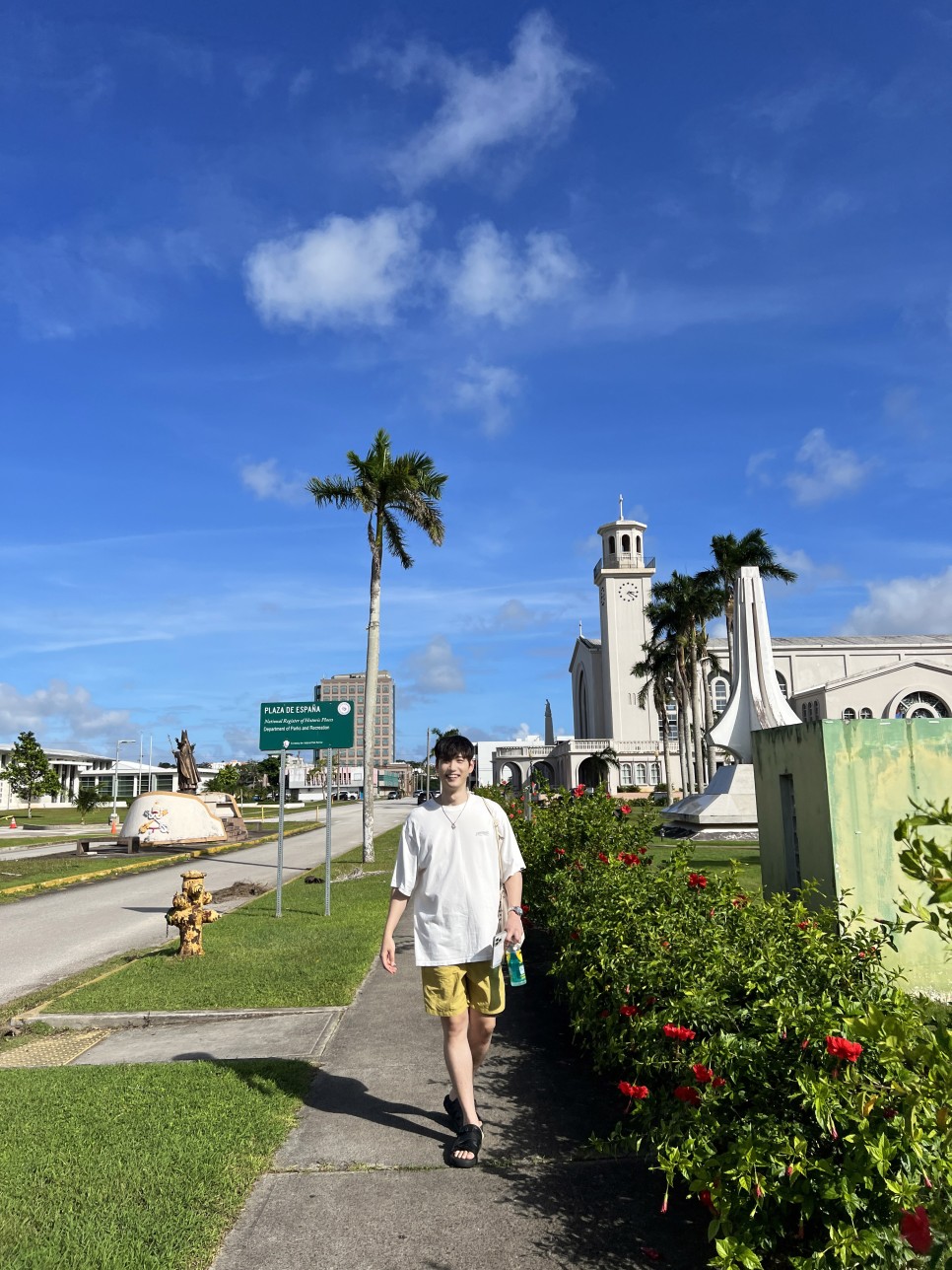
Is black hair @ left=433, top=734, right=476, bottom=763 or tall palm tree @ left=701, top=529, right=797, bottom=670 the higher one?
tall palm tree @ left=701, top=529, right=797, bottom=670

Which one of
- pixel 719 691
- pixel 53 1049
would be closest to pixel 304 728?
pixel 53 1049

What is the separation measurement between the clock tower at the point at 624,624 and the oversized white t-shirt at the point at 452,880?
72.5m

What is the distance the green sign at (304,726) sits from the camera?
1301 cm

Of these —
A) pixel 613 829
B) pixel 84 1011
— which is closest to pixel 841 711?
pixel 613 829

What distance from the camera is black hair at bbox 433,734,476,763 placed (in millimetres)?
4277

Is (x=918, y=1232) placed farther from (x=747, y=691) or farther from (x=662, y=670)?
(x=662, y=670)

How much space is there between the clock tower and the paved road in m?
55.3

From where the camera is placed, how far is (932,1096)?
7.55ft

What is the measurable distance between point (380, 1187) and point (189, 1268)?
2.85 ft

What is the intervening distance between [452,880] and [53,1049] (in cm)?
388

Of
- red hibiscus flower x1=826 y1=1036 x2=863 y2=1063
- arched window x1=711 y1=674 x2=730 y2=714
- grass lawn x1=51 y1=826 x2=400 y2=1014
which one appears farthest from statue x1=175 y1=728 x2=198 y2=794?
arched window x1=711 y1=674 x2=730 y2=714

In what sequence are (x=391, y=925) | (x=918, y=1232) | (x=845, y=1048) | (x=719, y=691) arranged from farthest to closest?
(x=719, y=691) → (x=391, y=925) → (x=845, y=1048) → (x=918, y=1232)

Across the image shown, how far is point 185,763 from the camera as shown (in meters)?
34.6

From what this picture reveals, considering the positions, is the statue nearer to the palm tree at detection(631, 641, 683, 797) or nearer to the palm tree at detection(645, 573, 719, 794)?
the palm tree at detection(645, 573, 719, 794)
